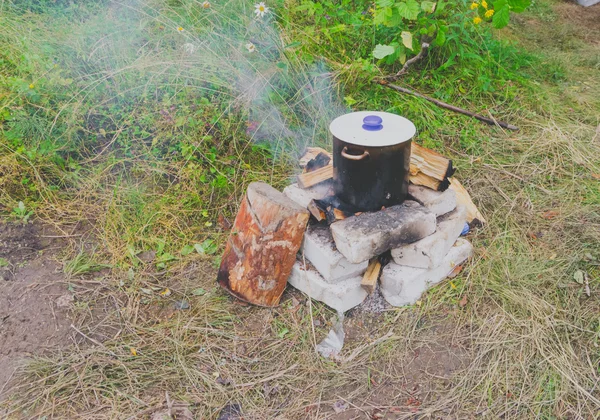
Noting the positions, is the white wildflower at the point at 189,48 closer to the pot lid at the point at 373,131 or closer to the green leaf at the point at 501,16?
the pot lid at the point at 373,131

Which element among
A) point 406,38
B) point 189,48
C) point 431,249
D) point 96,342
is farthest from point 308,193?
point 189,48

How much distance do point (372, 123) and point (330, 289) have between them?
Answer: 3.10 feet

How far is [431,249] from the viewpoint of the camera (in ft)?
8.33

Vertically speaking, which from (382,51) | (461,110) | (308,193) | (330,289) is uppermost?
(382,51)

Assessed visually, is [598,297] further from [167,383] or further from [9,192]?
[9,192]

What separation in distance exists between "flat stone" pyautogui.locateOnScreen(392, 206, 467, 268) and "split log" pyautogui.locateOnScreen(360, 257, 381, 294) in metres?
0.12

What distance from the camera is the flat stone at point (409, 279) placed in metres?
2.56

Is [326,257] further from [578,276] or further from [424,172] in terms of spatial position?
[578,276]

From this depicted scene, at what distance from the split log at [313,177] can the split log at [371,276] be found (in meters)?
0.59

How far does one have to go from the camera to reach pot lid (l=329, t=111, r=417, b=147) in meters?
2.32

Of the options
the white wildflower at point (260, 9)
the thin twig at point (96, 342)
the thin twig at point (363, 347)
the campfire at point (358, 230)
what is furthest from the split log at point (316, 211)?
the white wildflower at point (260, 9)

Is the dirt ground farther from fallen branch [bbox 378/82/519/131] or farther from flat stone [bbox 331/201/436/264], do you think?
fallen branch [bbox 378/82/519/131]

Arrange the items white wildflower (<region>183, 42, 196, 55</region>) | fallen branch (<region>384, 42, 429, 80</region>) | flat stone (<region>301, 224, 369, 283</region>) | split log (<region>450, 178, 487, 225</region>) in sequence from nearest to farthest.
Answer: flat stone (<region>301, 224, 369, 283</region>) → split log (<region>450, 178, 487, 225</region>) → white wildflower (<region>183, 42, 196, 55</region>) → fallen branch (<region>384, 42, 429, 80</region>)

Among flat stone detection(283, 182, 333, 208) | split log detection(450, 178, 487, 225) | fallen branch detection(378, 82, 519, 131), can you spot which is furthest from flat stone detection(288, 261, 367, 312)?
fallen branch detection(378, 82, 519, 131)
